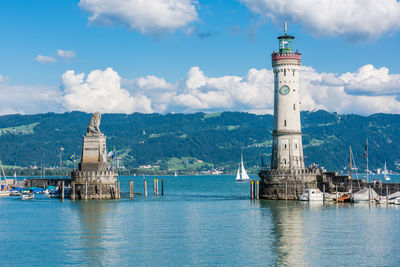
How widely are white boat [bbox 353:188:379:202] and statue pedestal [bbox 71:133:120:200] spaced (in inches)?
1518

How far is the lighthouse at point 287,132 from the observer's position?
334 ft

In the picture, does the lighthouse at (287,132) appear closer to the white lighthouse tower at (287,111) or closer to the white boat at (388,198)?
the white lighthouse tower at (287,111)

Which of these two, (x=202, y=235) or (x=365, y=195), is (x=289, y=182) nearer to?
(x=365, y=195)

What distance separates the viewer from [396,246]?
193ft

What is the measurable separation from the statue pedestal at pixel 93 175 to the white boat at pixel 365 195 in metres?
38.6

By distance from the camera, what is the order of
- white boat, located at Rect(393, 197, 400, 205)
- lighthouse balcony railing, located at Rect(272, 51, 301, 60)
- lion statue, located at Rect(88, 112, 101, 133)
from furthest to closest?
lion statue, located at Rect(88, 112, 101, 133) → lighthouse balcony railing, located at Rect(272, 51, 301, 60) → white boat, located at Rect(393, 197, 400, 205)

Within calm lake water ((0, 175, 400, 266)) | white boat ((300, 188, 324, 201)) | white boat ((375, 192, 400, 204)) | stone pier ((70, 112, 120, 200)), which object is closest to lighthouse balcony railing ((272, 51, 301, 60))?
white boat ((300, 188, 324, 201))

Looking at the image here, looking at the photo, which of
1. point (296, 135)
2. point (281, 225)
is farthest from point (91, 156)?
point (281, 225)

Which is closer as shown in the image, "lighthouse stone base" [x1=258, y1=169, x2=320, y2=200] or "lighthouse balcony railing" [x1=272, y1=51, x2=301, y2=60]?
"lighthouse stone base" [x1=258, y1=169, x2=320, y2=200]

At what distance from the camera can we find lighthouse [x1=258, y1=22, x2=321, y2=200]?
101938mm

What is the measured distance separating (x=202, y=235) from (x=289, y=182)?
1510 inches

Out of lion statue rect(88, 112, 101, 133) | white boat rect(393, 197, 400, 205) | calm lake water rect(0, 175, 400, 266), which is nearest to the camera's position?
calm lake water rect(0, 175, 400, 266)

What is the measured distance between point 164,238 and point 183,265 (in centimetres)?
1334

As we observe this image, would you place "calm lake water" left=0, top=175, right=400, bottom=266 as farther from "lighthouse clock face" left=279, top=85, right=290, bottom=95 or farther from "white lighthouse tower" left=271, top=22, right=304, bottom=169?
"lighthouse clock face" left=279, top=85, right=290, bottom=95
